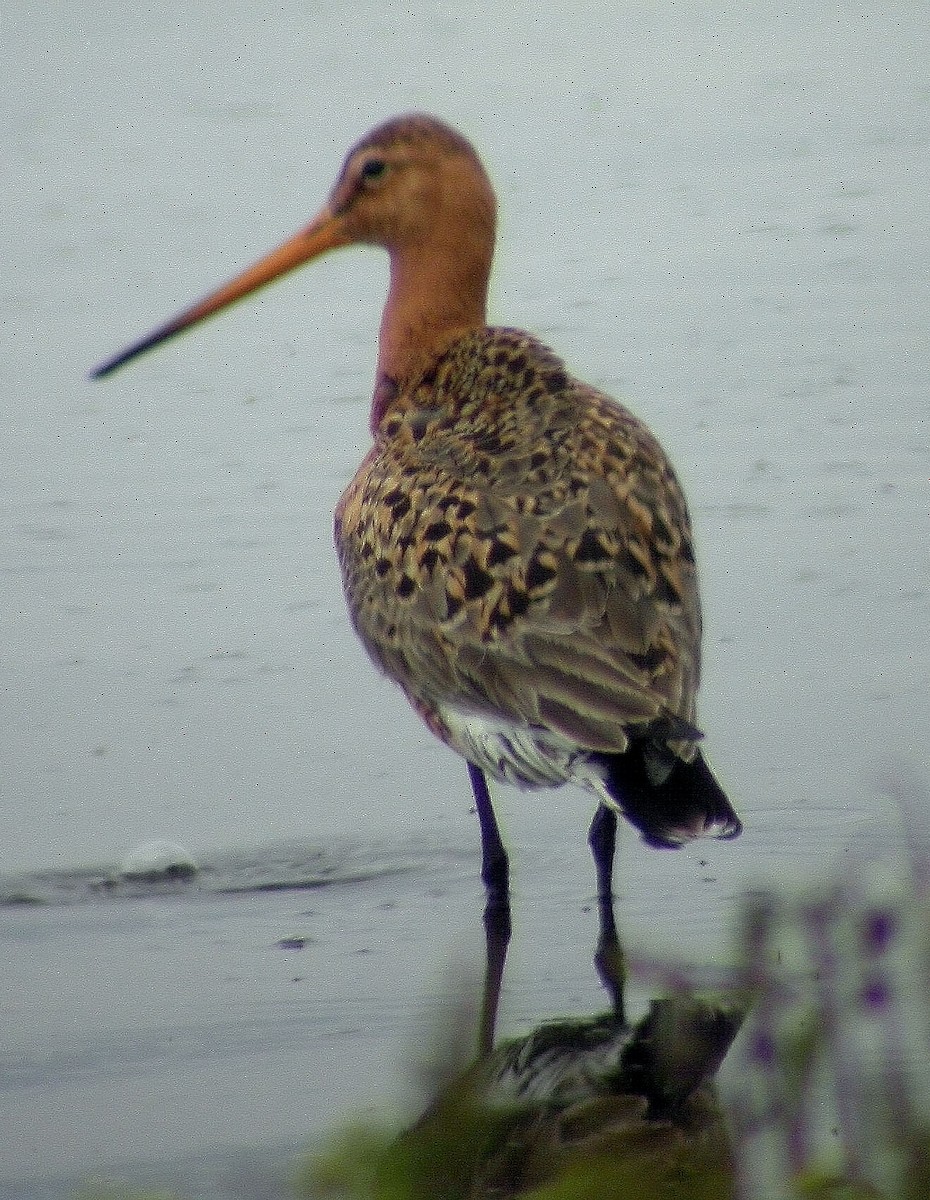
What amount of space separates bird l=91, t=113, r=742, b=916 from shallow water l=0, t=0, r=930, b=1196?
1.30 ft

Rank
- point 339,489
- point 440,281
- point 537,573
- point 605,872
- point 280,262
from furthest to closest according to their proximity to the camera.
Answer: point 339,489
point 280,262
point 440,281
point 605,872
point 537,573

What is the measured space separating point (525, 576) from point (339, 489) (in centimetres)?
279

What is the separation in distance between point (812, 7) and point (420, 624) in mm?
8619

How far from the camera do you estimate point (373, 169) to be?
205 inches

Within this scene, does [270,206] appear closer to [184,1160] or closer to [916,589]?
[916,589]

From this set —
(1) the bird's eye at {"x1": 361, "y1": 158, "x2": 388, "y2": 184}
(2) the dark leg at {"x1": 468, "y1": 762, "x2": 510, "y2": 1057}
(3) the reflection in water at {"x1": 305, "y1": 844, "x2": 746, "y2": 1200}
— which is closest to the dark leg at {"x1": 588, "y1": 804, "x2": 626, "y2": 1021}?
(3) the reflection in water at {"x1": 305, "y1": 844, "x2": 746, "y2": 1200}

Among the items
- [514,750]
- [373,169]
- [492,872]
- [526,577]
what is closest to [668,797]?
[514,750]

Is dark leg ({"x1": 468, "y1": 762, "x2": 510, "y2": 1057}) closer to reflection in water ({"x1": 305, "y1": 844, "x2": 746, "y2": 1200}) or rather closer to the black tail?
reflection in water ({"x1": 305, "y1": 844, "x2": 746, "y2": 1200})

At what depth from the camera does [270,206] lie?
29.8 feet

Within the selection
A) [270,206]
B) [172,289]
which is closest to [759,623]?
[172,289]

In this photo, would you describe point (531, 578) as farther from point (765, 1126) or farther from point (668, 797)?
point (765, 1126)

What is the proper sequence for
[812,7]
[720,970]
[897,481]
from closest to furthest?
[720,970]
[897,481]
[812,7]

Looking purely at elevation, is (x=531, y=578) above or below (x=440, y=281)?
below

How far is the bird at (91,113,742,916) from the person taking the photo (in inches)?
151
